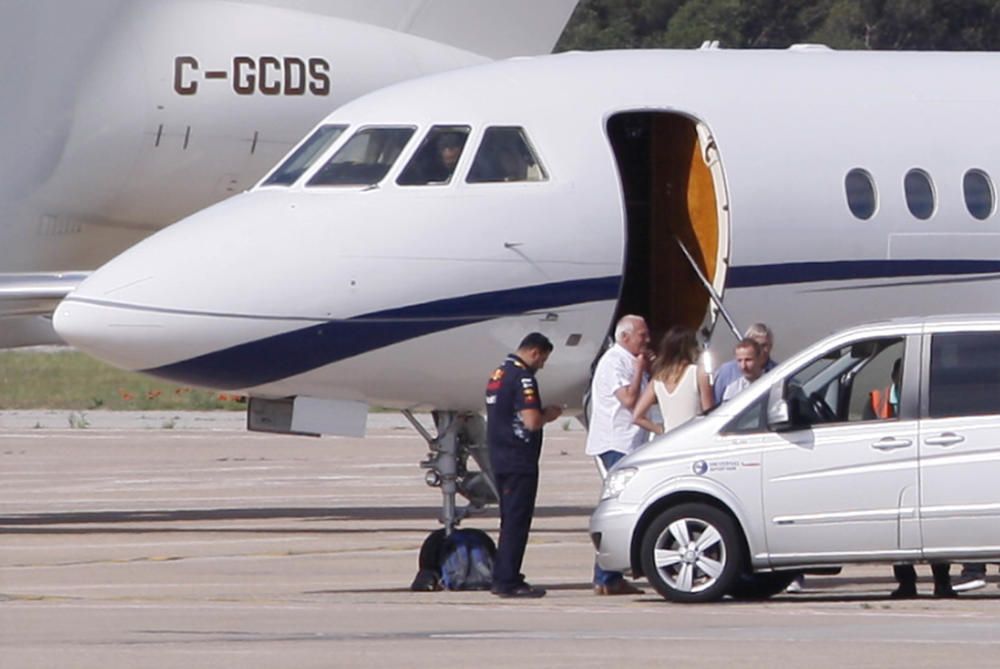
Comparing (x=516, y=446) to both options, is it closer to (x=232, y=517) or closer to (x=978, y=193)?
(x=978, y=193)

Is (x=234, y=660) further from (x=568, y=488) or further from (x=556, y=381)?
(x=568, y=488)

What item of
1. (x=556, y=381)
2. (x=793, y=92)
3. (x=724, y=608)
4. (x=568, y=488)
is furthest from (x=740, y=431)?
(x=568, y=488)

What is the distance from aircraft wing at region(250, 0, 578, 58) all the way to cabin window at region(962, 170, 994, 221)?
29.0 ft

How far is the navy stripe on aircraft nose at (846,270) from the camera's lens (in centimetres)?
1866

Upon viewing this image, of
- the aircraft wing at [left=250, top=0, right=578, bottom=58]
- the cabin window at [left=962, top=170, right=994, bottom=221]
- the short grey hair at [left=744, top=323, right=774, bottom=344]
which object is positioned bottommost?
the short grey hair at [left=744, top=323, right=774, bottom=344]

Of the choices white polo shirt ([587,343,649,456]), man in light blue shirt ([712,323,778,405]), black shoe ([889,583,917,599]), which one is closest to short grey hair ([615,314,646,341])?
white polo shirt ([587,343,649,456])

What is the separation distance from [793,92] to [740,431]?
162 inches

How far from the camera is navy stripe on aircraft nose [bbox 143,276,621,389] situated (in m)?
17.8

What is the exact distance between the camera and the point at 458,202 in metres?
18.2

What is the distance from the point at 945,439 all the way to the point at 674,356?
248 cm

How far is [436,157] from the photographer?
1848 cm

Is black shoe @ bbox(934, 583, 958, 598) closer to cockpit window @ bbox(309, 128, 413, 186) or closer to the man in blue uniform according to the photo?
the man in blue uniform

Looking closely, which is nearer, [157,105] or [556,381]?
[556,381]

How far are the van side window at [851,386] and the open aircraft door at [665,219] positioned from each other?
2658mm
